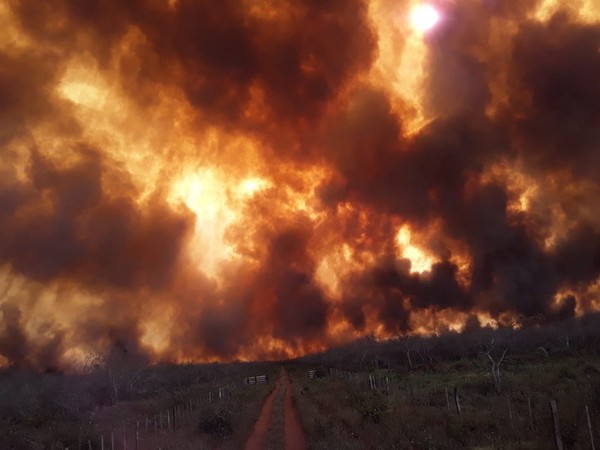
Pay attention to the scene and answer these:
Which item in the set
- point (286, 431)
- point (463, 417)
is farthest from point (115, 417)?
point (463, 417)

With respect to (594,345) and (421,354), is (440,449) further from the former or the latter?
(421,354)

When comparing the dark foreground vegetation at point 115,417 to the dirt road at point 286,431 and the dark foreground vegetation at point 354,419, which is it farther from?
the dirt road at point 286,431

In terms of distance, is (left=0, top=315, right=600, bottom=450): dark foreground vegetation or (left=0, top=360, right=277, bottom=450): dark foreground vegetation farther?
(left=0, top=360, right=277, bottom=450): dark foreground vegetation

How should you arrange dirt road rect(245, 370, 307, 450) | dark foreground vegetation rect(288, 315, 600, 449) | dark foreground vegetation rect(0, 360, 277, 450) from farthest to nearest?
dark foreground vegetation rect(0, 360, 277, 450) → dirt road rect(245, 370, 307, 450) → dark foreground vegetation rect(288, 315, 600, 449)

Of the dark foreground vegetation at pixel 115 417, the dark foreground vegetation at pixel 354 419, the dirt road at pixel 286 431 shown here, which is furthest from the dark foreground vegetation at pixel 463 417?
the dark foreground vegetation at pixel 115 417

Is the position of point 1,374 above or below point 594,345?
above

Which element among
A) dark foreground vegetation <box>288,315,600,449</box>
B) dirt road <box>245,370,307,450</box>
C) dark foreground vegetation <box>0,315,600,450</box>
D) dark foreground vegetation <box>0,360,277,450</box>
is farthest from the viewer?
dark foreground vegetation <box>0,360,277,450</box>

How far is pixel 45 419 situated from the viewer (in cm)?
3953

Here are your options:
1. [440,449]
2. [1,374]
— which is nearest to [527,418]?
[440,449]

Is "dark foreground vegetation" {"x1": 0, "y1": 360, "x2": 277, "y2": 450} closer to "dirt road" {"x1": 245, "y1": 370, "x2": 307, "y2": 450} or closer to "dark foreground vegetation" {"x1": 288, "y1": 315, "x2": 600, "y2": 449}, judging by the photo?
"dirt road" {"x1": 245, "y1": 370, "x2": 307, "y2": 450}

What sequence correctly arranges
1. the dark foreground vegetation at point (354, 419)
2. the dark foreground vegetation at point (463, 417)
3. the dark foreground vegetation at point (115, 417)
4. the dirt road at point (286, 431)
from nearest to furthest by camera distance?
the dark foreground vegetation at point (463, 417), the dark foreground vegetation at point (354, 419), the dirt road at point (286, 431), the dark foreground vegetation at point (115, 417)

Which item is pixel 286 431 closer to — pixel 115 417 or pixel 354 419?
pixel 354 419

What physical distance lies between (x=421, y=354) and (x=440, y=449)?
8760cm

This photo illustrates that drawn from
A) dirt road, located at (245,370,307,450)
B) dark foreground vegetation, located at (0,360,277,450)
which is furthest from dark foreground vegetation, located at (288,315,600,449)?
dark foreground vegetation, located at (0,360,277,450)
